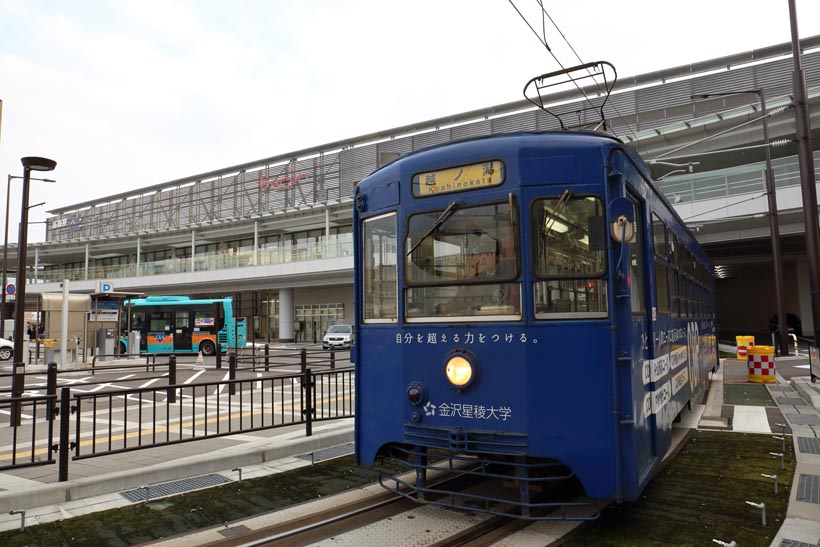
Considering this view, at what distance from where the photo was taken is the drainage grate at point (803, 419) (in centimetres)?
917

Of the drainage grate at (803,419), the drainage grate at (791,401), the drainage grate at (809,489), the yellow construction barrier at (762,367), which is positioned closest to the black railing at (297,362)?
the drainage grate at (809,489)

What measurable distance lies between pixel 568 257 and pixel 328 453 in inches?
174

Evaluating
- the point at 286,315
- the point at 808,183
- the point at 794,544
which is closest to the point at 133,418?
the point at 794,544

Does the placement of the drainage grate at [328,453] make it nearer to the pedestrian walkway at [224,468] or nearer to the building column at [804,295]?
the pedestrian walkway at [224,468]

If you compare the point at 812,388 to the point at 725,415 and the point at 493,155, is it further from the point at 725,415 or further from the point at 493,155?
the point at 493,155

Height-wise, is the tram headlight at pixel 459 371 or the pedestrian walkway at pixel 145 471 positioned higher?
the tram headlight at pixel 459 371

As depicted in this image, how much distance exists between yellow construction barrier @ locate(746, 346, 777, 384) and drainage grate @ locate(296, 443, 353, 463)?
11541 millimetres

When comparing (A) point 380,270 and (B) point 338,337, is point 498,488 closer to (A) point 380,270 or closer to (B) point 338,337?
(A) point 380,270

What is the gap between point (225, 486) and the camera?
599 centimetres

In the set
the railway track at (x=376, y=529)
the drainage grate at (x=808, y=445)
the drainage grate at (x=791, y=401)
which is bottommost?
the drainage grate at (x=791, y=401)

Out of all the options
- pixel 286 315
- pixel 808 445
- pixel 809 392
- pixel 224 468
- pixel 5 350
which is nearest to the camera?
pixel 224 468

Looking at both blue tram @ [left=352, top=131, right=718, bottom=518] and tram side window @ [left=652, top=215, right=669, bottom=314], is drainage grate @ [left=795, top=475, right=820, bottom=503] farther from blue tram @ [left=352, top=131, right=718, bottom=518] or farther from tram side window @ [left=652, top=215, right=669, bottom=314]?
tram side window @ [left=652, top=215, right=669, bottom=314]

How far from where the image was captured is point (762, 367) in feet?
47.3

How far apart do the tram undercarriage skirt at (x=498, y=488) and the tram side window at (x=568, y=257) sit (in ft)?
3.96
